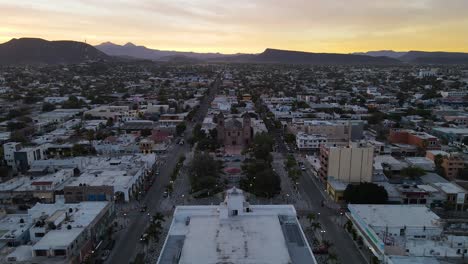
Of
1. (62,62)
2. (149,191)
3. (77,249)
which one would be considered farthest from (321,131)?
(62,62)

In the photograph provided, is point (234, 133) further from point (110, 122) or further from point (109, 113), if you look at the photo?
point (109, 113)

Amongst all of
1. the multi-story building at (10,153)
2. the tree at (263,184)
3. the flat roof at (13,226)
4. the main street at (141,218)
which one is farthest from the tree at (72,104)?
the tree at (263,184)

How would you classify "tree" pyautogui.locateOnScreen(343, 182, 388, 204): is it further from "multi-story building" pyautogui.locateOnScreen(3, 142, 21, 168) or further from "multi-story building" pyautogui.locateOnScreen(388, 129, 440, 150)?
"multi-story building" pyautogui.locateOnScreen(3, 142, 21, 168)

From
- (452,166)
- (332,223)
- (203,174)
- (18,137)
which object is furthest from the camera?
(18,137)

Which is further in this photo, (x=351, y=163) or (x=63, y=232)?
(x=351, y=163)

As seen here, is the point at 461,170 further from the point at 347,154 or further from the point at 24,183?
the point at 24,183

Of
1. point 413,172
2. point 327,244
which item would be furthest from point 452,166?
point 327,244
